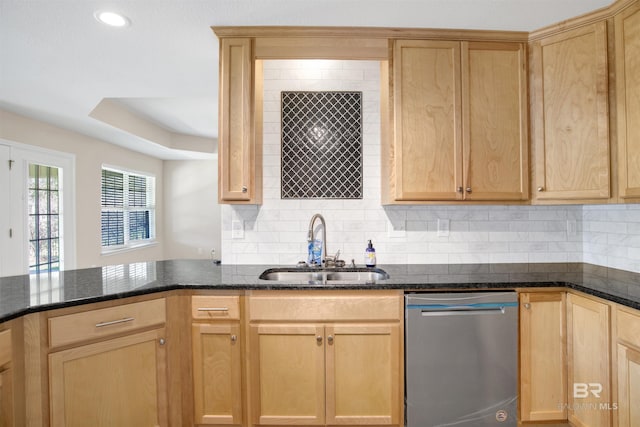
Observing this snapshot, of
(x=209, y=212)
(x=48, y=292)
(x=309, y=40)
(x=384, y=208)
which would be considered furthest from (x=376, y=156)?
(x=209, y=212)

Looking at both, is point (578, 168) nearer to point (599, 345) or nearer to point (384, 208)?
point (599, 345)

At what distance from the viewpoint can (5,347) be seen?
52.6 inches

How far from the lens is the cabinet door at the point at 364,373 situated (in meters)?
1.79

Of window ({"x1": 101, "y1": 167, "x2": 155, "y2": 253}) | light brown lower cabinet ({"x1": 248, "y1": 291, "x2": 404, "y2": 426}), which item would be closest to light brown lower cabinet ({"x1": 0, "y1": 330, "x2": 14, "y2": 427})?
light brown lower cabinet ({"x1": 248, "y1": 291, "x2": 404, "y2": 426})

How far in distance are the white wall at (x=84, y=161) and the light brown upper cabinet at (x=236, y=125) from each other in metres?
2.96

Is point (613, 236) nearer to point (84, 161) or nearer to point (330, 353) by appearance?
point (330, 353)

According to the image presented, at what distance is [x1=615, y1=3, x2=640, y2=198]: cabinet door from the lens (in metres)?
1.78

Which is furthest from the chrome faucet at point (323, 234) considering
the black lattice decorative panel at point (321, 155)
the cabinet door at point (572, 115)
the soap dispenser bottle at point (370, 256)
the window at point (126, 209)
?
the window at point (126, 209)

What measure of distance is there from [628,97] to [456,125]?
0.86m

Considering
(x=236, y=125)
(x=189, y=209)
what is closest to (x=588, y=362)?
(x=236, y=125)

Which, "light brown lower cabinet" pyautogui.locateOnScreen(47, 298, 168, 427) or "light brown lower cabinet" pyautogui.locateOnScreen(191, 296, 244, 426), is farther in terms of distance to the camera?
"light brown lower cabinet" pyautogui.locateOnScreen(191, 296, 244, 426)

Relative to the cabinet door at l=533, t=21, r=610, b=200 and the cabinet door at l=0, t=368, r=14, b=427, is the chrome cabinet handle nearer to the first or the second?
the cabinet door at l=0, t=368, r=14, b=427

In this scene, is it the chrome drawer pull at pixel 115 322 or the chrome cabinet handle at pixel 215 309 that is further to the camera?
the chrome cabinet handle at pixel 215 309

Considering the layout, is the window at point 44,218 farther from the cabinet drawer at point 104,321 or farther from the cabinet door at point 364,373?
the cabinet door at point 364,373
